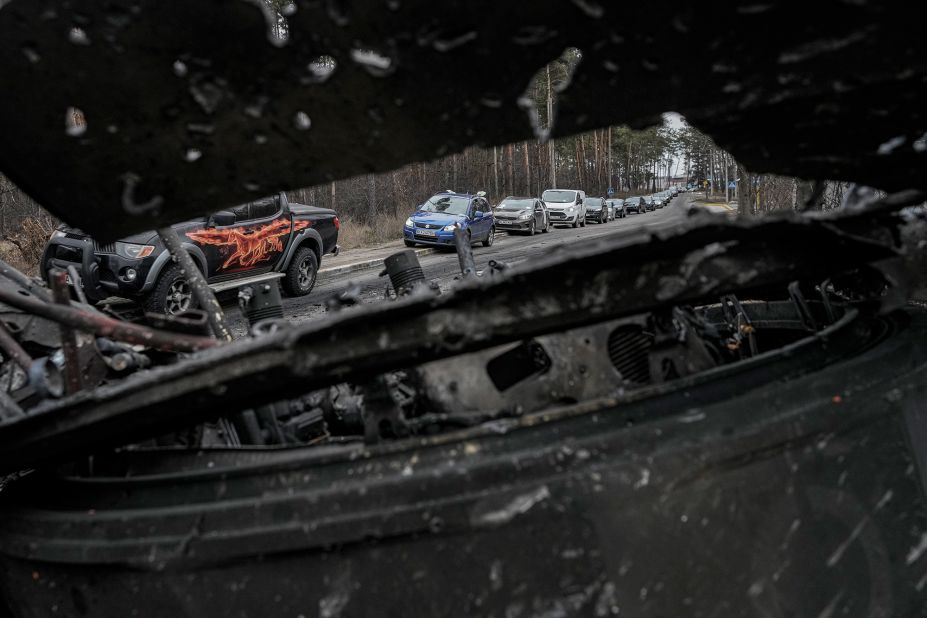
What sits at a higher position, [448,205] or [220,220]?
[220,220]

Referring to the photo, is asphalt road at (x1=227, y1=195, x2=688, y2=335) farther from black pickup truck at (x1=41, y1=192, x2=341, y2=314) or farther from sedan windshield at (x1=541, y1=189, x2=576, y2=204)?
sedan windshield at (x1=541, y1=189, x2=576, y2=204)

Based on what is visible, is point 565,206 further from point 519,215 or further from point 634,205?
point 634,205

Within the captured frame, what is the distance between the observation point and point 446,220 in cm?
2234

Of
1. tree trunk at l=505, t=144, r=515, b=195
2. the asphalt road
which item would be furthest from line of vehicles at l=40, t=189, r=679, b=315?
tree trunk at l=505, t=144, r=515, b=195

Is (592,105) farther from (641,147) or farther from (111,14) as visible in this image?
(641,147)

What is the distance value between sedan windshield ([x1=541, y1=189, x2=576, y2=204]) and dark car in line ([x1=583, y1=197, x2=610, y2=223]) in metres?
8.06

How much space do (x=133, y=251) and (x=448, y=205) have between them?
14.5 meters

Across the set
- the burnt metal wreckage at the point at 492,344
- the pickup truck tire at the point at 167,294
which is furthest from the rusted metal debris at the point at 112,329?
the pickup truck tire at the point at 167,294

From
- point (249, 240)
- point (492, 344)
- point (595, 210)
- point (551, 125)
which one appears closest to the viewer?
point (551, 125)

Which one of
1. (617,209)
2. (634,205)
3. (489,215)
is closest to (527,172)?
(617,209)

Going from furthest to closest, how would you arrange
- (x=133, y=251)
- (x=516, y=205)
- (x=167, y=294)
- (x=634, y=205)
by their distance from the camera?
1. (x=634, y=205)
2. (x=516, y=205)
3. (x=167, y=294)
4. (x=133, y=251)

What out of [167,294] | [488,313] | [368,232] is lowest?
[368,232]

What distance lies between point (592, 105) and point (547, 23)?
0.52ft

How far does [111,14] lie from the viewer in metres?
1.15
